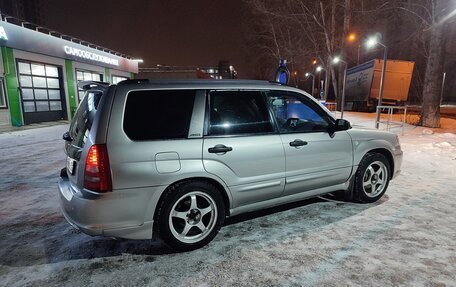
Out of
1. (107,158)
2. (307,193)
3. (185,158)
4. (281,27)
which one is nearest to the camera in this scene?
(107,158)

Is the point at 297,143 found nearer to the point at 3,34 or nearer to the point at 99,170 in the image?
the point at 99,170

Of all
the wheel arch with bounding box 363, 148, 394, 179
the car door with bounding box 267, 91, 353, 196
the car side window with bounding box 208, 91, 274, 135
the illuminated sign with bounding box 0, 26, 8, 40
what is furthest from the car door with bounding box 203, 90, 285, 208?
the illuminated sign with bounding box 0, 26, 8, 40

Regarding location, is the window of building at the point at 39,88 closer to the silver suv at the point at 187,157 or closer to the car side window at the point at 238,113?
the silver suv at the point at 187,157

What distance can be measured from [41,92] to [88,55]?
15.9 ft

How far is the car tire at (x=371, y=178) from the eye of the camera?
443 cm

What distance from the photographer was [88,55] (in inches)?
851

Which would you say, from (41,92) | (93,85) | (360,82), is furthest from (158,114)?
(360,82)

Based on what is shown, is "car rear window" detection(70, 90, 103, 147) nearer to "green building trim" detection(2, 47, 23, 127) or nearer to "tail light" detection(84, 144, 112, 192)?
"tail light" detection(84, 144, 112, 192)

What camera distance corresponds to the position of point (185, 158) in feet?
10.2

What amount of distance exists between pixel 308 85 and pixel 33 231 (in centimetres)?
6470

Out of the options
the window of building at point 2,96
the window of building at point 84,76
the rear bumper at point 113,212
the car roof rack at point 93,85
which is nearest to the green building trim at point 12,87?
the window of building at point 2,96

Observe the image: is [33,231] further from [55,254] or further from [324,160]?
[324,160]

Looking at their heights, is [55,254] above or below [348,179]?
below

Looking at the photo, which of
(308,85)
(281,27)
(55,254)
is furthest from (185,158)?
(308,85)
